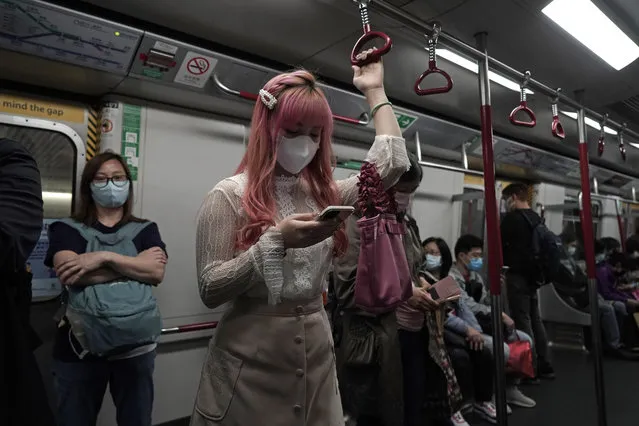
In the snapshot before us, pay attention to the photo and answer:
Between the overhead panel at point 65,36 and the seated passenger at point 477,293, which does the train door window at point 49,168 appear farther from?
the seated passenger at point 477,293

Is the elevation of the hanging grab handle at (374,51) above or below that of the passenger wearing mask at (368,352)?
above

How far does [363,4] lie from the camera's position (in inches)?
56.4

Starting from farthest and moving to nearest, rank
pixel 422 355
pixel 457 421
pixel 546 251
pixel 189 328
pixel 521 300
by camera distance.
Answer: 1. pixel 521 300
2. pixel 546 251
3. pixel 457 421
4. pixel 189 328
5. pixel 422 355

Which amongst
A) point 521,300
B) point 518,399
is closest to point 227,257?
point 518,399

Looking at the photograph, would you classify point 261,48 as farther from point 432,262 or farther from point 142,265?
point 432,262

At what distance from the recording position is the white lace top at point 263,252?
3.31 feet

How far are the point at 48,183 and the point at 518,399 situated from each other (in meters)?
4.28

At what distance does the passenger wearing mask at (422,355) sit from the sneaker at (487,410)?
1.01m

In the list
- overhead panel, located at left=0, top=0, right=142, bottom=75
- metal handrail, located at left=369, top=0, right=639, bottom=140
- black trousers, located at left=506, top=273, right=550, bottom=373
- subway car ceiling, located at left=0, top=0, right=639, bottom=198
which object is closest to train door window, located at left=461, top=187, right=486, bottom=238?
black trousers, located at left=506, top=273, right=550, bottom=373

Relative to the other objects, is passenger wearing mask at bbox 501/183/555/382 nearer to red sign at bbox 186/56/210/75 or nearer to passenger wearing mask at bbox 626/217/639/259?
red sign at bbox 186/56/210/75

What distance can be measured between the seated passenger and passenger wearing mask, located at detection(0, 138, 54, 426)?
3559 mm

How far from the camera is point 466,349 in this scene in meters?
3.74

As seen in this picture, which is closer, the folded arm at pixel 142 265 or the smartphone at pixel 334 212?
the smartphone at pixel 334 212

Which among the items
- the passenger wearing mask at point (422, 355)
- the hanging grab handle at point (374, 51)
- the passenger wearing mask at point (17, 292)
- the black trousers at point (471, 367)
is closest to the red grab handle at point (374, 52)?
the hanging grab handle at point (374, 51)
